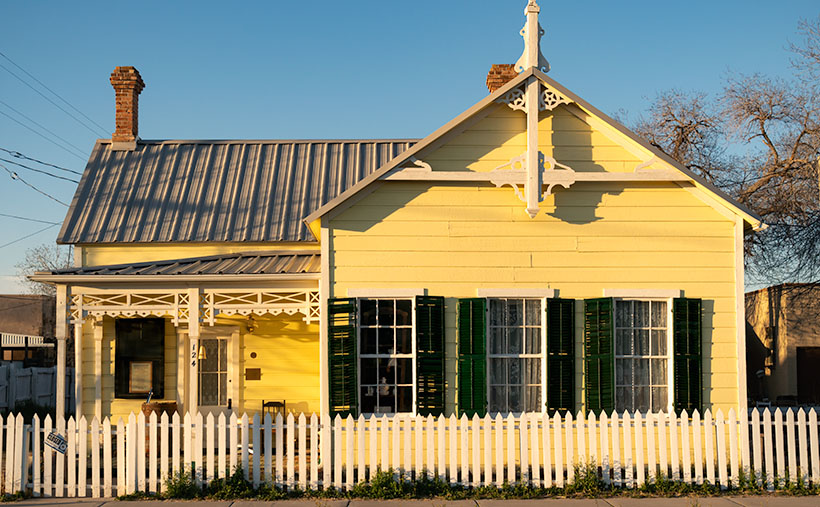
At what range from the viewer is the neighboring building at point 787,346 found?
2142 centimetres

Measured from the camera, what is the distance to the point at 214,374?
14648mm

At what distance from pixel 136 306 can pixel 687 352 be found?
860 cm

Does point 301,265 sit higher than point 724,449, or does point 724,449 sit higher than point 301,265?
point 301,265

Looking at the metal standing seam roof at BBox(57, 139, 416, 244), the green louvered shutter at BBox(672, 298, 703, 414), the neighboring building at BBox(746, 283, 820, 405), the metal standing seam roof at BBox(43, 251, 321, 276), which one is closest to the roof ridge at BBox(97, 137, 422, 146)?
the metal standing seam roof at BBox(57, 139, 416, 244)

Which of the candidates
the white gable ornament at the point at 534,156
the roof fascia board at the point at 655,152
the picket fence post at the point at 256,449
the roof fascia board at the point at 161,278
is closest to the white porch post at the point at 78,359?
the roof fascia board at the point at 161,278

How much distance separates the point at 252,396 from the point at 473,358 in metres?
5.81

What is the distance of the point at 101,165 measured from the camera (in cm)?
1661

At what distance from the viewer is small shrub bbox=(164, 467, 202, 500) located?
922 centimetres

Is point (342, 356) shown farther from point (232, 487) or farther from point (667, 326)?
point (667, 326)

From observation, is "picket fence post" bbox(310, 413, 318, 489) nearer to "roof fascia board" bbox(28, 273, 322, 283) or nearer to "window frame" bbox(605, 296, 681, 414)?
"roof fascia board" bbox(28, 273, 322, 283)

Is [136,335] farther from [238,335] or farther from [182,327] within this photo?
[238,335]

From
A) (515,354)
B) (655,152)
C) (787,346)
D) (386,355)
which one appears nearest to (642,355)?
(515,354)

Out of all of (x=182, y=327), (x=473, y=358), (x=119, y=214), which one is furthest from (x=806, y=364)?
(x=119, y=214)

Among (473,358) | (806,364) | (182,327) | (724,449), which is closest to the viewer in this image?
(724,449)
